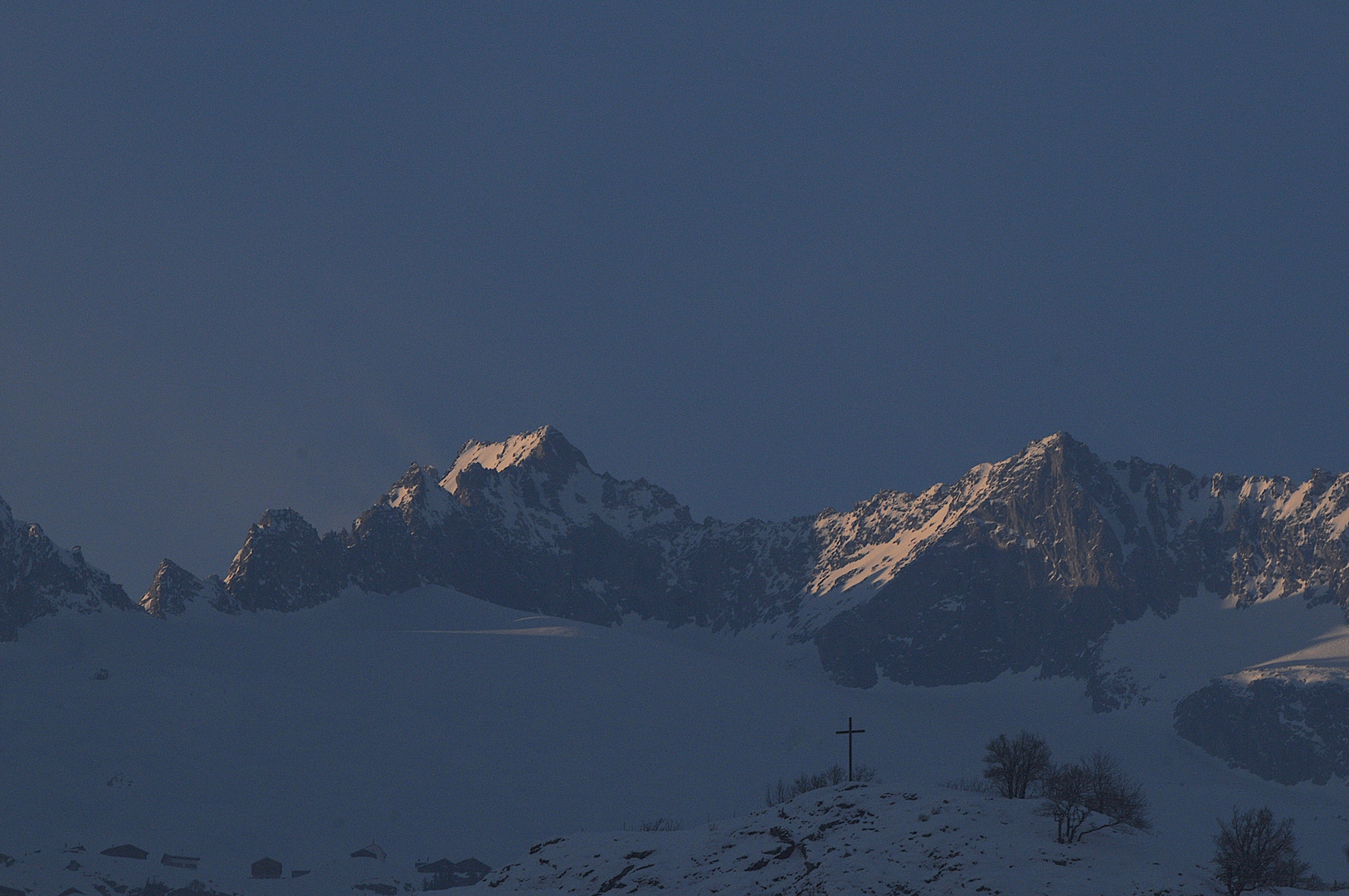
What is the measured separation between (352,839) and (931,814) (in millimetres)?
108091

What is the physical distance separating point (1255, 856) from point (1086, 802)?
5.96 m

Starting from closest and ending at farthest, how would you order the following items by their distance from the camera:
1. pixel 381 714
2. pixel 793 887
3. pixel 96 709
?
pixel 793 887 < pixel 96 709 < pixel 381 714

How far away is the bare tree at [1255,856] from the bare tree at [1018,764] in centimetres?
950

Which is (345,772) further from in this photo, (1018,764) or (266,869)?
(1018,764)

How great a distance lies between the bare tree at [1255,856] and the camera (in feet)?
147

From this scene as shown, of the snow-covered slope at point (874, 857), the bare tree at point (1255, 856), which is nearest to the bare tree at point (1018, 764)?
the snow-covered slope at point (874, 857)

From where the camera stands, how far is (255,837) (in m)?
143

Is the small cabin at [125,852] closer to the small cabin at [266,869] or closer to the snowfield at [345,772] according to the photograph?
the snowfield at [345,772]

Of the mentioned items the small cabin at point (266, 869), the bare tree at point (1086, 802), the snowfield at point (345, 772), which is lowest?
the small cabin at point (266, 869)

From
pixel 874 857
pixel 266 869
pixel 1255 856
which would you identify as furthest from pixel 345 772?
pixel 1255 856

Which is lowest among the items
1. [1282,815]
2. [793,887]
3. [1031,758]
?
[1282,815]

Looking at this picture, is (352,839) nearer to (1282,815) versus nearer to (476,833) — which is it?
(476,833)

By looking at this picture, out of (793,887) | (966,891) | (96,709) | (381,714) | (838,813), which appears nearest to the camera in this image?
(966,891)

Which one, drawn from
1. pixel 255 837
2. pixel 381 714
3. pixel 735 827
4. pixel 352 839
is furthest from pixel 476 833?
pixel 735 827
